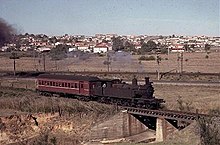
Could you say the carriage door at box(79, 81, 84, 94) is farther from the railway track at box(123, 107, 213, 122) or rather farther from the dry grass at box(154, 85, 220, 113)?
the dry grass at box(154, 85, 220, 113)

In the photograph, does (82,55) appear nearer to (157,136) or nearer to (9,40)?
(9,40)

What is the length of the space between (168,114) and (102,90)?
30.5 feet

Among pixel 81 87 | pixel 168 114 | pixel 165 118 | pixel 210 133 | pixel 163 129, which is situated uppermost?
pixel 81 87

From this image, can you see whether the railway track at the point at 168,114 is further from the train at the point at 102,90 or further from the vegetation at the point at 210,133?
the vegetation at the point at 210,133

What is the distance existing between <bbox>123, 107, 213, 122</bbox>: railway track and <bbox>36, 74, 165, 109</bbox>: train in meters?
1.48

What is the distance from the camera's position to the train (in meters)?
36.2

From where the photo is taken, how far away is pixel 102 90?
3959cm

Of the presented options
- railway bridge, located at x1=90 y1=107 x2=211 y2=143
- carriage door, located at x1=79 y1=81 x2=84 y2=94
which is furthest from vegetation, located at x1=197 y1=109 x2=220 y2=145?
carriage door, located at x1=79 y1=81 x2=84 y2=94

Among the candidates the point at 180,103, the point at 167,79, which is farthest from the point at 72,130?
the point at 167,79

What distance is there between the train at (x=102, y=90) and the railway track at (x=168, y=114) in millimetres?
1478

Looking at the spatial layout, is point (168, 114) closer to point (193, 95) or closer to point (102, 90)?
point (102, 90)

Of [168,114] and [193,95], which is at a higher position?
[168,114]

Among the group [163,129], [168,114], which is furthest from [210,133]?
[163,129]

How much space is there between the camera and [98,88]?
1575 inches
